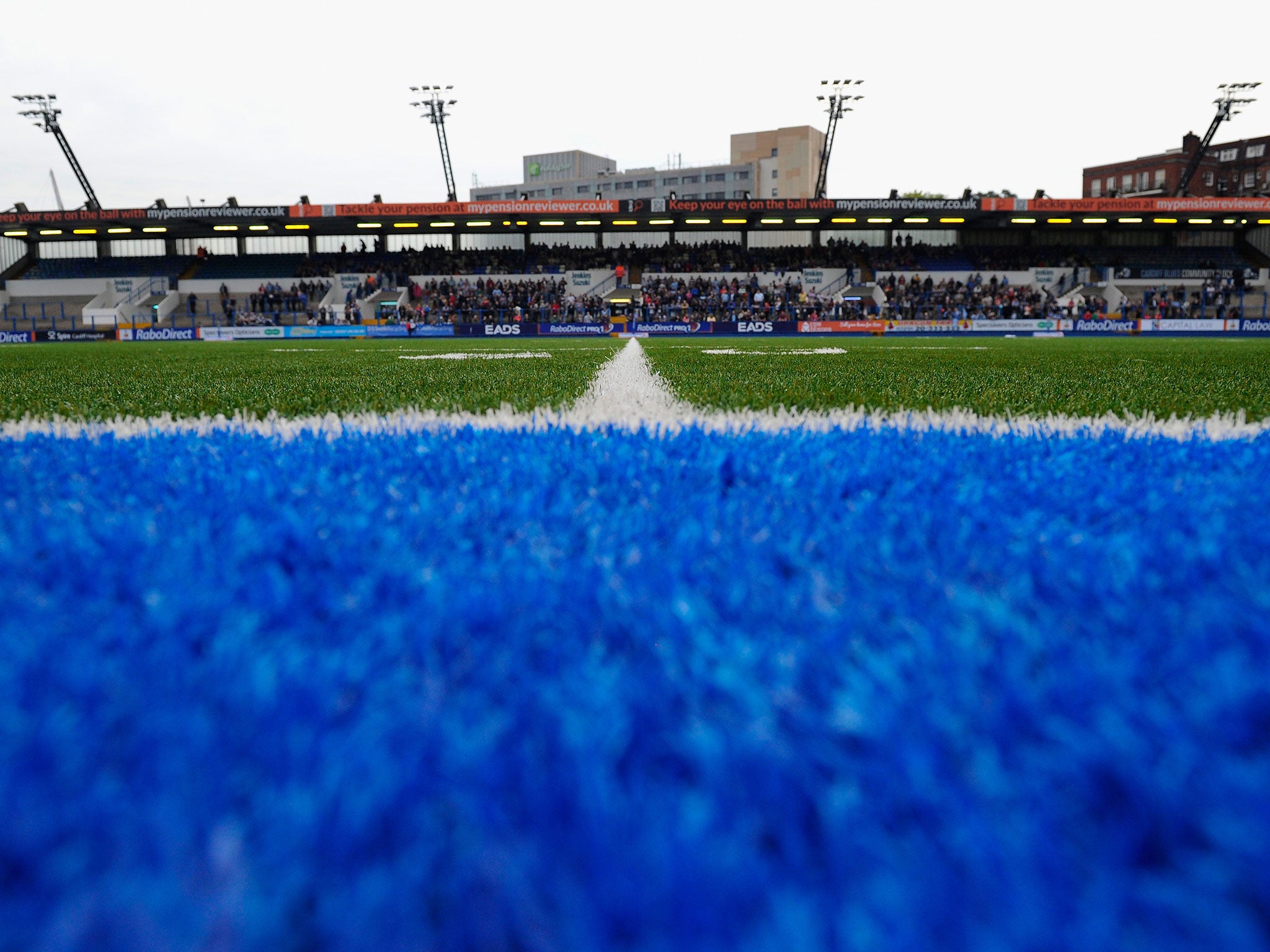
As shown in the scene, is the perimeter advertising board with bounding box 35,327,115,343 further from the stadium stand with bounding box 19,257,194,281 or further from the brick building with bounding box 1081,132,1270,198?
the brick building with bounding box 1081,132,1270,198

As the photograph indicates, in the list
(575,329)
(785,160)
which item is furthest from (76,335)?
(785,160)

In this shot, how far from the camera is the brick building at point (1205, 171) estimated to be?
64375 mm

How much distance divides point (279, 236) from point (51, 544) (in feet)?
140

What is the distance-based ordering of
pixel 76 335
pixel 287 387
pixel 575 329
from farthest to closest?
pixel 76 335
pixel 575 329
pixel 287 387

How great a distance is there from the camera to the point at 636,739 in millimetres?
539

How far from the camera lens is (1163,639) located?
0.71 m

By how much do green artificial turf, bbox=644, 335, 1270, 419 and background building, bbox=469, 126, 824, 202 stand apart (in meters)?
78.0

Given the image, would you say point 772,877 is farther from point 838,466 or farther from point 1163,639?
point 838,466

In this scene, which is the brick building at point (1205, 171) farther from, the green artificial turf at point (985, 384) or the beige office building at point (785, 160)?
the green artificial turf at point (985, 384)

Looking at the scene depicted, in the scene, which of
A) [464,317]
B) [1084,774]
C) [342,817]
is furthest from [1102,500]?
[464,317]

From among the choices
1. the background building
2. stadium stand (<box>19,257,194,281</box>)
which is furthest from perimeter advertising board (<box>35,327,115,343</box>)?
the background building

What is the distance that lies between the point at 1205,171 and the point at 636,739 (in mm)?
90352

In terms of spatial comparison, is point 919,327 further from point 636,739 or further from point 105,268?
point 105,268

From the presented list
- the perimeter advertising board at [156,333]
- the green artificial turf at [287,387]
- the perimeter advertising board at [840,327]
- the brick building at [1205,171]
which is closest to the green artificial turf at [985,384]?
the green artificial turf at [287,387]
